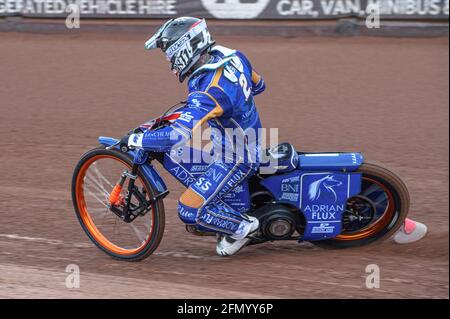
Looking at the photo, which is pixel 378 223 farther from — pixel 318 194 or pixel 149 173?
pixel 149 173

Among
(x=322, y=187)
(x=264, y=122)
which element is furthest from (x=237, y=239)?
(x=264, y=122)

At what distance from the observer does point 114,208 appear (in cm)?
578

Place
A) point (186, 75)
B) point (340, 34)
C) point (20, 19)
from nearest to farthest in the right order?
point (186, 75), point (340, 34), point (20, 19)

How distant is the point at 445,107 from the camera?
10.4 meters

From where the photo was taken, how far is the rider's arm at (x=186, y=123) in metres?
5.18

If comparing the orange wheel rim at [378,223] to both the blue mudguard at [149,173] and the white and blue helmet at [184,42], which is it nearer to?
the blue mudguard at [149,173]

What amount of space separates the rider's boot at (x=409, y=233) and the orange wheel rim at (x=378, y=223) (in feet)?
0.48

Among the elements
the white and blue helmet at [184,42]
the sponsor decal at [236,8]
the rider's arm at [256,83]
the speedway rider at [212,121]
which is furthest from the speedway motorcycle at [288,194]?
the sponsor decal at [236,8]

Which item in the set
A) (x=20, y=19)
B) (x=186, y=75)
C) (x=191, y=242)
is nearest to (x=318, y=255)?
(x=191, y=242)

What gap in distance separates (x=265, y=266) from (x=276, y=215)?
40 centimetres

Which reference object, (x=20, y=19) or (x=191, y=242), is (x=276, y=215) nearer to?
(x=191, y=242)

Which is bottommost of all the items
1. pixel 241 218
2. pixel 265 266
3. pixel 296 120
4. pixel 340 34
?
pixel 265 266

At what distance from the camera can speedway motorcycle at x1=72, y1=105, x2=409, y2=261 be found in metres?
5.62

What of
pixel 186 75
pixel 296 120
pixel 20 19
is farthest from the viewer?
pixel 20 19
